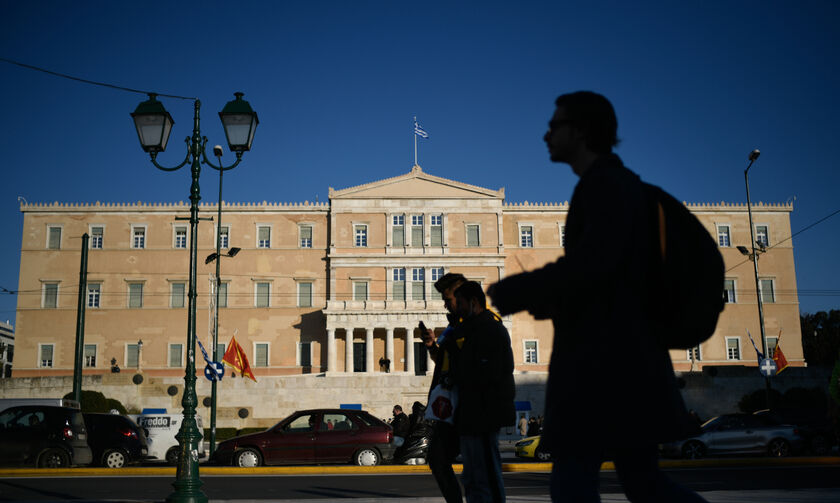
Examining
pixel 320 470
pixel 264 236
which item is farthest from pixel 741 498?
pixel 264 236

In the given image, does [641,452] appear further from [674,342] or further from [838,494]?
[838,494]

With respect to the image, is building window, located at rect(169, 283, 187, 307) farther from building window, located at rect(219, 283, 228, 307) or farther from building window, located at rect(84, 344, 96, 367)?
building window, located at rect(84, 344, 96, 367)

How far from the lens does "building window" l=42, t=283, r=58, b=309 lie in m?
51.1

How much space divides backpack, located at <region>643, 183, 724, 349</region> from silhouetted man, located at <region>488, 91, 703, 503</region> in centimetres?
3

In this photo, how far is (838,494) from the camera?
8617 millimetres

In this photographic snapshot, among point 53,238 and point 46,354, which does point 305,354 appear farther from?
point 53,238

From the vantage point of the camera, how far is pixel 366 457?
17.6 meters

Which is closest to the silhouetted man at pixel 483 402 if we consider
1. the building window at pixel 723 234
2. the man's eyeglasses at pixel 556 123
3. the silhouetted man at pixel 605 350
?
the silhouetted man at pixel 605 350

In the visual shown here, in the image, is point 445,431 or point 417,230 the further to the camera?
point 417,230

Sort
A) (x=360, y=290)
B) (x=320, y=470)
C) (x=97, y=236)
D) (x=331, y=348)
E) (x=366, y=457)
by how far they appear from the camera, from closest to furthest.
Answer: (x=320, y=470)
(x=366, y=457)
(x=331, y=348)
(x=360, y=290)
(x=97, y=236)

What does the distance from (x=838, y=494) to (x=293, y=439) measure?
12.1 metres

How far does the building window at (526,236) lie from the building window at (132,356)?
1104 inches

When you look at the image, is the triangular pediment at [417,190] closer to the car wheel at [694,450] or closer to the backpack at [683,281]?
the car wheel at [694,450]

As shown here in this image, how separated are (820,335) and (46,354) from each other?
6449cm
